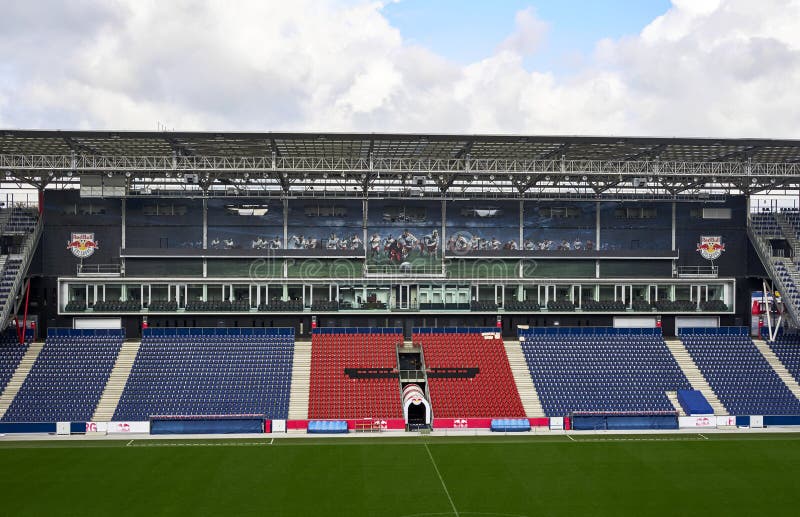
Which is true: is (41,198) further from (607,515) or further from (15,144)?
(607,515)

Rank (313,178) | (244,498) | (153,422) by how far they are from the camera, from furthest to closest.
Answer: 1. (313,178)
2. (153,422)
3. (244,498)

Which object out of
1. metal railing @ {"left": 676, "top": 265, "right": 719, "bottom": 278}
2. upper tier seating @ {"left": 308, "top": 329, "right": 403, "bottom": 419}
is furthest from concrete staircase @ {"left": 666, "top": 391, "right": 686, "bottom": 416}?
upper tier seating @ {"left": 308, "top": 329, "right": 403, "bottom": 419}

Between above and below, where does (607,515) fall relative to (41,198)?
below

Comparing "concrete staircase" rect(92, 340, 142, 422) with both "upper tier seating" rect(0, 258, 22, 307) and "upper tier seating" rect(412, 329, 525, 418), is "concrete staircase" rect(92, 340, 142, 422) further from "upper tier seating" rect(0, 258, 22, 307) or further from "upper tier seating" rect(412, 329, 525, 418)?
"upper tier seating" rect(412, 329, 525, 418)

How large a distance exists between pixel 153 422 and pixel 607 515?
88.6 ft

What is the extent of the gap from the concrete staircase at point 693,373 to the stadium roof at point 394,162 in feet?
41.2

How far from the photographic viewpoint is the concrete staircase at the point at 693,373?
45.8 meters

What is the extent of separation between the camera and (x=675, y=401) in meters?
46.0

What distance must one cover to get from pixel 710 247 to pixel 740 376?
1332 cm

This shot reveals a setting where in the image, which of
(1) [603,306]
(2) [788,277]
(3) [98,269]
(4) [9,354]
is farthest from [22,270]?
(2) [788,277]

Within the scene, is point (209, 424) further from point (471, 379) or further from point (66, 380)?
point (471, 379)

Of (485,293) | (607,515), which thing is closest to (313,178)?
(485,293)

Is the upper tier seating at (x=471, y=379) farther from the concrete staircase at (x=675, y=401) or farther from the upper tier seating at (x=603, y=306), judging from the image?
the concrete staircase at (x=675, y=401)

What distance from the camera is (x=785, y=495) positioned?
3075 cm
